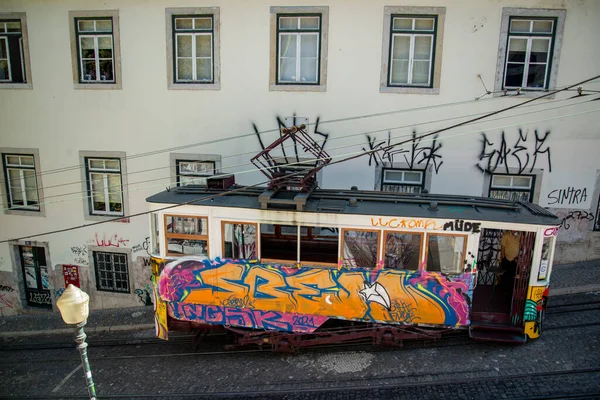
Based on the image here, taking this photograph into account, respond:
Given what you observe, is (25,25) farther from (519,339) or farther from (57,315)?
(519,339)

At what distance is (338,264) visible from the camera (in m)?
7.54

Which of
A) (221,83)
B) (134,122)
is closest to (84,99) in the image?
(134,122)

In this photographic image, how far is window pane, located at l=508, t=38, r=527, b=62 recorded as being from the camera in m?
10.0

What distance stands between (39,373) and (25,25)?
9.24m

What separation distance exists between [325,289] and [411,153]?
472cm

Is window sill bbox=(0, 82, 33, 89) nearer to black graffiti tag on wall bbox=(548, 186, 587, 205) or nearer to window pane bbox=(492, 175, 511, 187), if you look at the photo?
window pane bbox=(492, 175, 511, 187)

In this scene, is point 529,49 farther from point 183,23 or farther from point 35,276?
point 35,276

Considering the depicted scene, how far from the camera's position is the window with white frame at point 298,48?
10.4 meters

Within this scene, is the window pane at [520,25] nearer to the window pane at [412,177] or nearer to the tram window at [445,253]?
the window pane at [412,177]

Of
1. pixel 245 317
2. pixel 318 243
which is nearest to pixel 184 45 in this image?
pixel 318 243

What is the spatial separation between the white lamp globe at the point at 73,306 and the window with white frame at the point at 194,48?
714 cm

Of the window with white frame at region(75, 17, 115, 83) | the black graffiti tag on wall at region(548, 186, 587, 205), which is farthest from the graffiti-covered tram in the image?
the window with white frame at region(75, 17, 115, 83)

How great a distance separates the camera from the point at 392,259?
747 cm

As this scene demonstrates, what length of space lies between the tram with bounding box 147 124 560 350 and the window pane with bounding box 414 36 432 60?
403 cm
